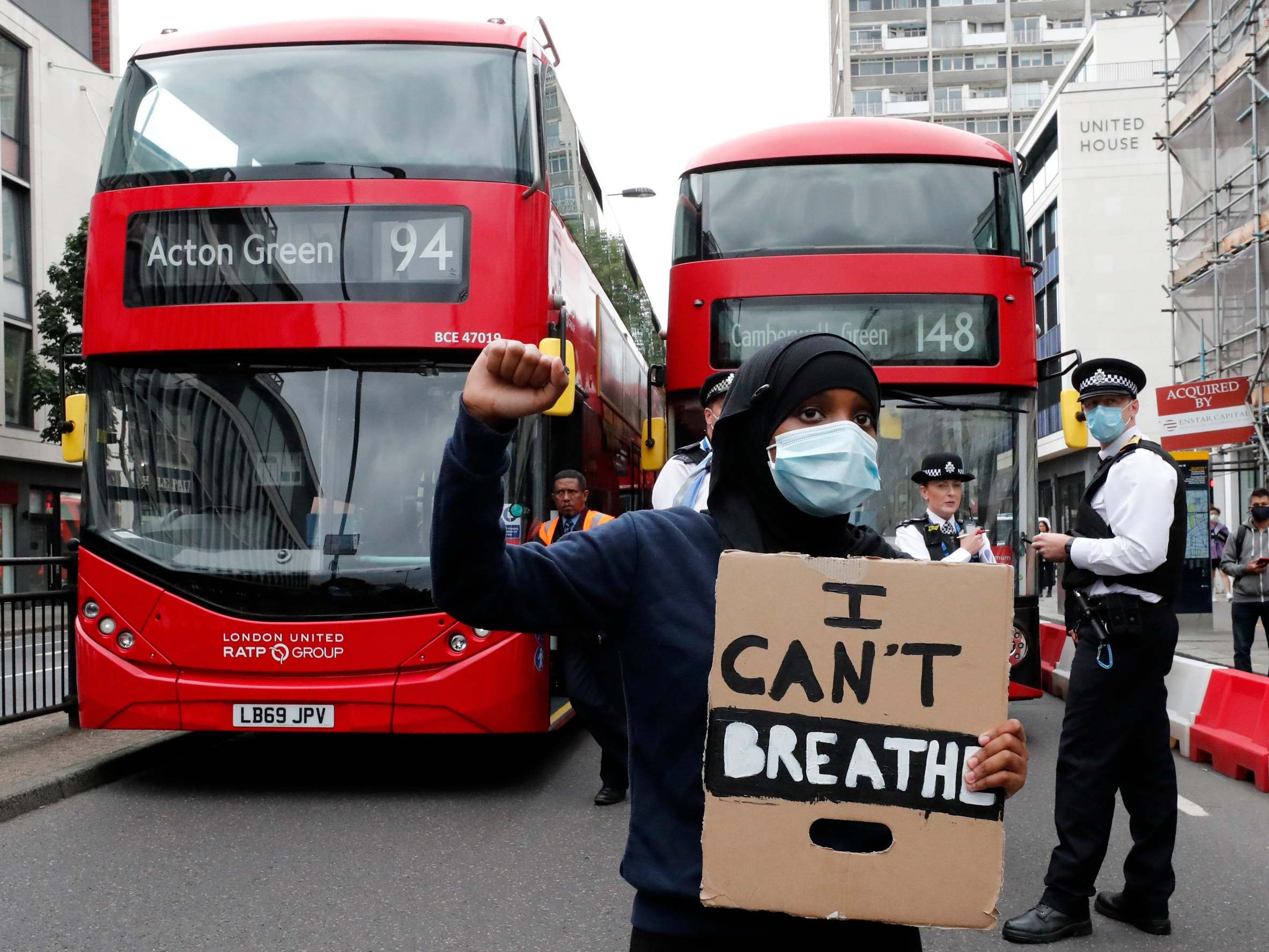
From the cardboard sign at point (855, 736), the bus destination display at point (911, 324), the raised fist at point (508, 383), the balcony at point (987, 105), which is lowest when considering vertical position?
the cardboard sign at point (855, 736)

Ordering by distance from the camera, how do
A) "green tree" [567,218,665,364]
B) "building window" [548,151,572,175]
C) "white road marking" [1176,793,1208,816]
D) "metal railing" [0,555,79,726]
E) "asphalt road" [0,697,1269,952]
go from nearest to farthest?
"asphalt road" [0,697,1269,952] < "white road marking" [1176,793,1208,816] < "building window" [548,151,572,175] < "metal railing" [0,555,79,726] < "green tree" [567,218,665,364]

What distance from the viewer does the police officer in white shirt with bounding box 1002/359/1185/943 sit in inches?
181

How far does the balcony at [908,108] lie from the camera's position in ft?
266

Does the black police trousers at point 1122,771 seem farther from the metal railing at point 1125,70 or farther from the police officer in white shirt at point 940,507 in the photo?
the metal railing at point 1125,70

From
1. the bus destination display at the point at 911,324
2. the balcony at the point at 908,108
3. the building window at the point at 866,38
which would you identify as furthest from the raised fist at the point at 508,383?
the building window at the point at 866,38

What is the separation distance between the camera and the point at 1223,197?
23.3 m

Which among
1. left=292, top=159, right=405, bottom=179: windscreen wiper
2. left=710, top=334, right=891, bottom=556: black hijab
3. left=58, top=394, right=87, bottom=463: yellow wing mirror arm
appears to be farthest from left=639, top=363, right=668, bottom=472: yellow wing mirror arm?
left=710, top=334, right=891, bottom=556: black hijab

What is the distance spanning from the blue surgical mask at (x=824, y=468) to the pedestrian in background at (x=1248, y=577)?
11.9 metres

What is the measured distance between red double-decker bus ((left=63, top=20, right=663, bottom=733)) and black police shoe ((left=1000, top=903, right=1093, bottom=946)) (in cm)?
324

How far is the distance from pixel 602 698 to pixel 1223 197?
1999cm

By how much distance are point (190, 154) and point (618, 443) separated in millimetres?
5719

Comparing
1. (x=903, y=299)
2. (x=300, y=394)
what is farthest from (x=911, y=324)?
(x=300, y=394)

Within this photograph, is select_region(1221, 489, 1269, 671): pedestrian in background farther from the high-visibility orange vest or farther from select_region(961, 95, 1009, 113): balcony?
select_region(961, 95, 1009, 113): balcony

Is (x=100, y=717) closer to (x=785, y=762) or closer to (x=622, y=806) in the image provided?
(x=622, y=806)
